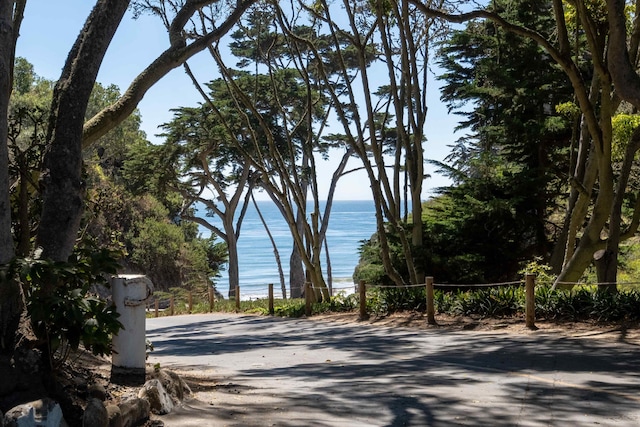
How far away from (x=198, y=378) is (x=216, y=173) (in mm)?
27150

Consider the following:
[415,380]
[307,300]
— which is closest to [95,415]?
Answer: [415,380]

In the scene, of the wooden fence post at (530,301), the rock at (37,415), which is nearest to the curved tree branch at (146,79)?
the rock at (37,415)

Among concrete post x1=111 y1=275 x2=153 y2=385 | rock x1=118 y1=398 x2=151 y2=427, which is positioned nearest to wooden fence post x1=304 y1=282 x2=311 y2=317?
concrete post x1=111 y1=275 x2=153 y2=385

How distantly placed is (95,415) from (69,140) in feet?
7.66

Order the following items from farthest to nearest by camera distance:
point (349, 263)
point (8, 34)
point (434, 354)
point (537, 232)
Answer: point (349, 263) < point (537, 232) < point (434, 354) < point (8, 34)

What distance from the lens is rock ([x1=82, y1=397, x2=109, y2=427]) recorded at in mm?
4492

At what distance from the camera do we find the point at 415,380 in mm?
7715

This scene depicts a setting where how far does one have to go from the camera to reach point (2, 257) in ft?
15.9

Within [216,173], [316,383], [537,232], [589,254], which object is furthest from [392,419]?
[216,173]

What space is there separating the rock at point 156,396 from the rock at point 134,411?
9cm

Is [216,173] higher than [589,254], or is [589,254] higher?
[216,173]

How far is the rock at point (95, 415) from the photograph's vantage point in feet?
14.7

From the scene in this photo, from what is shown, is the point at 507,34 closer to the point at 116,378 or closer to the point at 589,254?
the point at 589,254

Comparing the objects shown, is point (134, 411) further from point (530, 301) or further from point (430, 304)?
point (430, 304)
